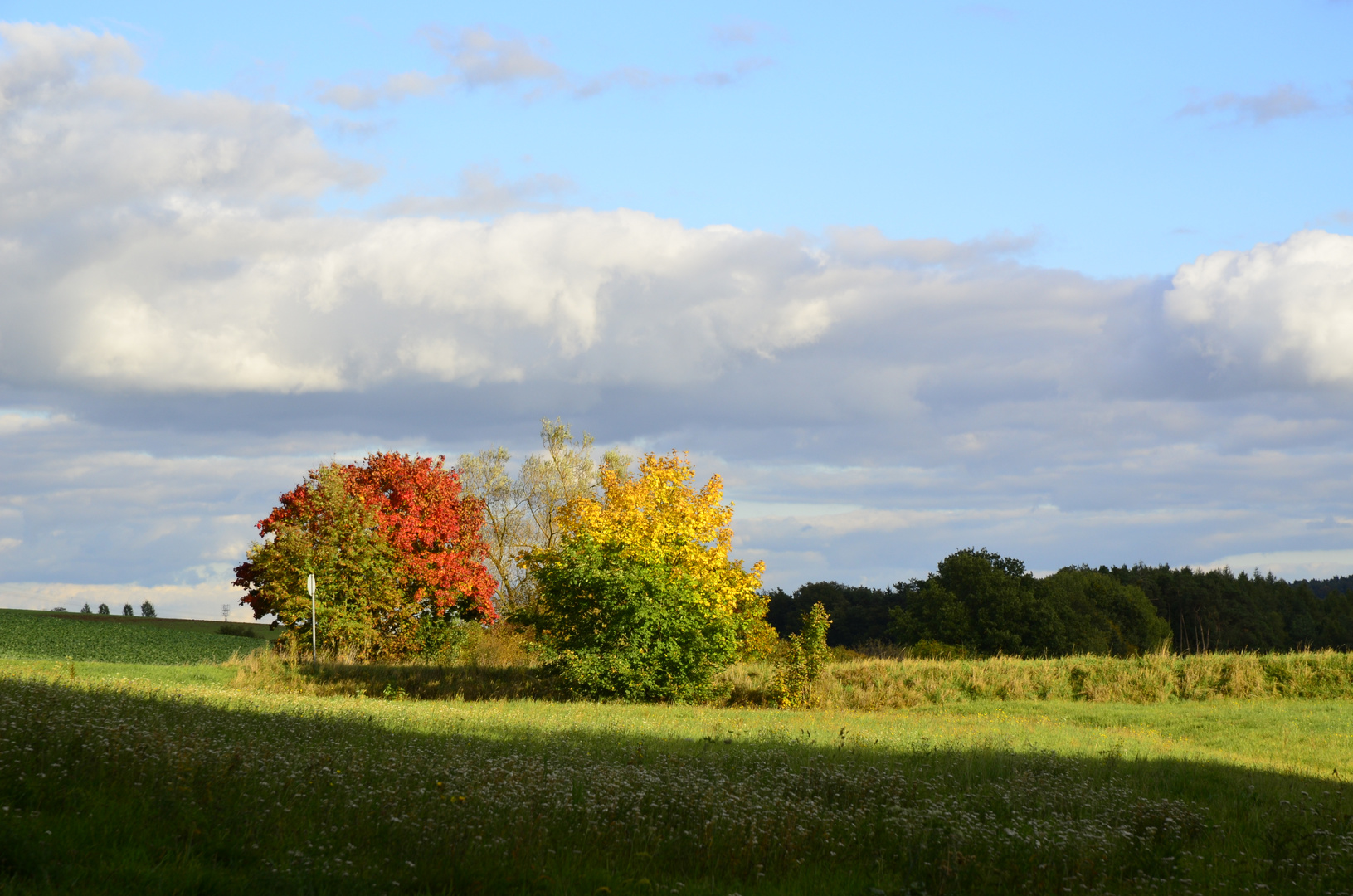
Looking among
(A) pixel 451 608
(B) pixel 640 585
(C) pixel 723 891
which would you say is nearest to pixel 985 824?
(C) pixel 723 891

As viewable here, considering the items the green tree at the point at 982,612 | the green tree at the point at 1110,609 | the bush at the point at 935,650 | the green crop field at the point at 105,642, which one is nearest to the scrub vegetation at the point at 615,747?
the green crop field at the point at 105,642

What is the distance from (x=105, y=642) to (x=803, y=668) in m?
35.3

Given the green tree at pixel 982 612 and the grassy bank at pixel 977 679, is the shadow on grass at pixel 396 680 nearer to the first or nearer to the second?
the grassy bank at pixel 977 679

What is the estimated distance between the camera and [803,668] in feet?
97.2

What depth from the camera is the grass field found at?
6809 mm

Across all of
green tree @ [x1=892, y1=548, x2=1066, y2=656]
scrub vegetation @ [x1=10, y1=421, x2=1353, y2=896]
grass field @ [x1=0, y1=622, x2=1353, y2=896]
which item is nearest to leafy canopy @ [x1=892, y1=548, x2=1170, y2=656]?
green tree @ [x1=892, y1=548, x2=1066, y2=656]

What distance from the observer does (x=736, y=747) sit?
14.7 meters

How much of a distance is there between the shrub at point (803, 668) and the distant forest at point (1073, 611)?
20372 millimetres

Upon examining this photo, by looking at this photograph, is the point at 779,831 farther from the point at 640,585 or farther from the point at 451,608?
the point at 451,608

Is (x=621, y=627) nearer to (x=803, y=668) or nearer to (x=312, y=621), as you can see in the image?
(x=803, y=668)

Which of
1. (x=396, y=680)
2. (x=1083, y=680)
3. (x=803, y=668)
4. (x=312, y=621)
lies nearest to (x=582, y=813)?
(x=803, y=668)

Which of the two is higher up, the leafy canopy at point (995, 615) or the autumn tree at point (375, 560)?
the autumn tree at point (375, 560)

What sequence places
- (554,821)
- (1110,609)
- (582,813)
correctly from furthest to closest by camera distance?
(1110,609) → (582,813) → (554,821)

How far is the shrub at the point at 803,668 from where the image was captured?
95.4 feet
